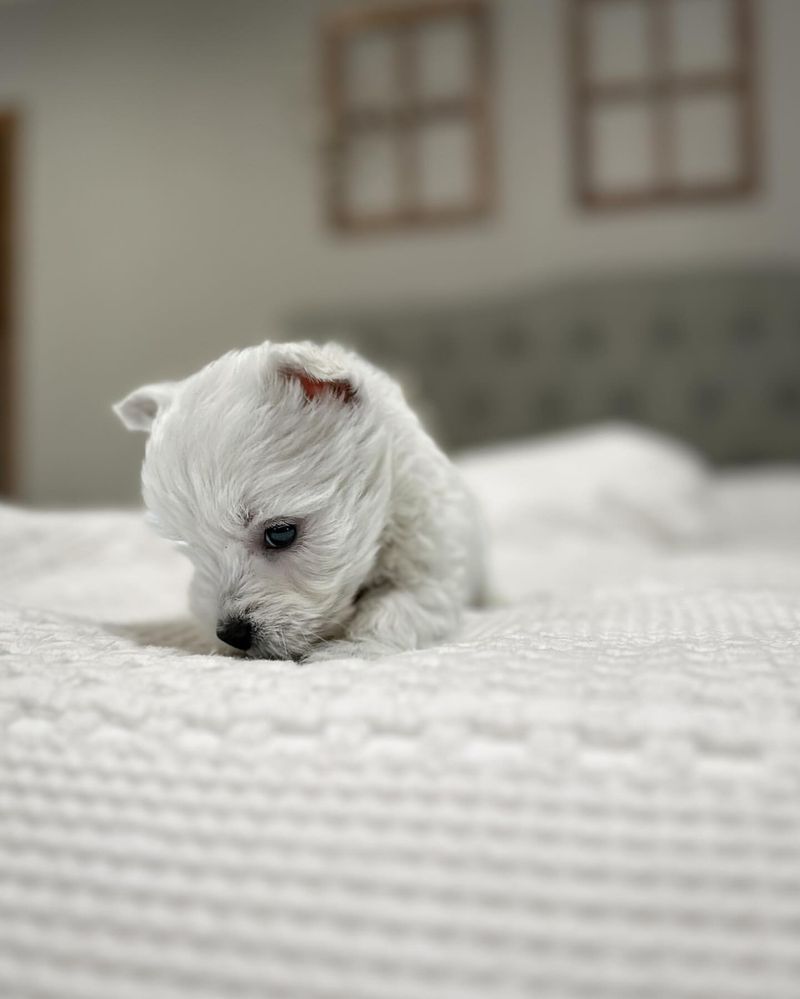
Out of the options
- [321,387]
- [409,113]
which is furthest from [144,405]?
[409,113]

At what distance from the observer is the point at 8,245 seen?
3711 mm

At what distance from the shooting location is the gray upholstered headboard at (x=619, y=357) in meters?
2.77

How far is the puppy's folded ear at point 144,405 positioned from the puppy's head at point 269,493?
39mm

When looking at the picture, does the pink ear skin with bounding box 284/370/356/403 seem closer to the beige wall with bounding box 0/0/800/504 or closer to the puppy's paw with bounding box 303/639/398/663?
the puppy's paw with bounding box 303/639/398/663

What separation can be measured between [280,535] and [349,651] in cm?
12

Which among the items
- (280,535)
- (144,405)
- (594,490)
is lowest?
(594,490)

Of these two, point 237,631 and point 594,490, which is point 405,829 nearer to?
point 237,631

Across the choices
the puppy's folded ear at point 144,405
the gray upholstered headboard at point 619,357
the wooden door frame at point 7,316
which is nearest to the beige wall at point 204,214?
the wooden door frame at point 7,316

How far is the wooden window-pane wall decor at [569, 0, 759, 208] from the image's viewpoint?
2820mm

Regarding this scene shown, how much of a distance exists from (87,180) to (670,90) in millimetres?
2419

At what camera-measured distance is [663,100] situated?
2.87m

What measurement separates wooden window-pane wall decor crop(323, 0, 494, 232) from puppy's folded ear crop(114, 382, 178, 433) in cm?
246

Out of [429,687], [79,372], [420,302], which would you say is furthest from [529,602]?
[79,372]

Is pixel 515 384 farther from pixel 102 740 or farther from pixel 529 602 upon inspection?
pixel 102 740
